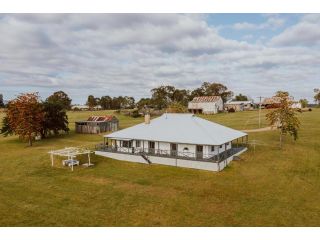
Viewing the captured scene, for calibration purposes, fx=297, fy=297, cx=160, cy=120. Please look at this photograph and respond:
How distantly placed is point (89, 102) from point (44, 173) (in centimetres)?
15888

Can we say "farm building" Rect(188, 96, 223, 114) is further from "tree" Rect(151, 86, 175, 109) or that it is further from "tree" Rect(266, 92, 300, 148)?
"tree" Rect(266, 92, 300, 148)

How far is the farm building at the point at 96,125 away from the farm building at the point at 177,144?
877 inches

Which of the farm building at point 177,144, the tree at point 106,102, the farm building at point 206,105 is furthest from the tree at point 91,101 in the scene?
the farm building at point 177,144

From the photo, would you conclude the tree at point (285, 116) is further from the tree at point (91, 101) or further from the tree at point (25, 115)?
the tree at point (91, 101)

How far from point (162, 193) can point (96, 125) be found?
4084cm

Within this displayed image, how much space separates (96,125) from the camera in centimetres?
6412

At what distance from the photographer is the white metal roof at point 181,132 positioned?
35.0m

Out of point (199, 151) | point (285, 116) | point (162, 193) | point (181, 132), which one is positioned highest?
point (285, 116)

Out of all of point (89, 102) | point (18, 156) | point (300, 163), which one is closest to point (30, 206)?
point (18, 156)

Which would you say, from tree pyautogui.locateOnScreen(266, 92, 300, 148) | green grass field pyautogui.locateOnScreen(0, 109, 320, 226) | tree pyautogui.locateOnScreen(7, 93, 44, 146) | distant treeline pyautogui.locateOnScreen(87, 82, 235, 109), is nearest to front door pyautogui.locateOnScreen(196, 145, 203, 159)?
green grass field pyautogui.locateOnScreen(0, 109, 320, 226)

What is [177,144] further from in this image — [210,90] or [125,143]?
[210,90]

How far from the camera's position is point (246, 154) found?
39.3 m

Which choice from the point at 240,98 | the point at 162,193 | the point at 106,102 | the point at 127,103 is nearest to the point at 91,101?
the point at 106,102

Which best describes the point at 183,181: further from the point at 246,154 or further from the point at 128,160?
the point at 246,154
